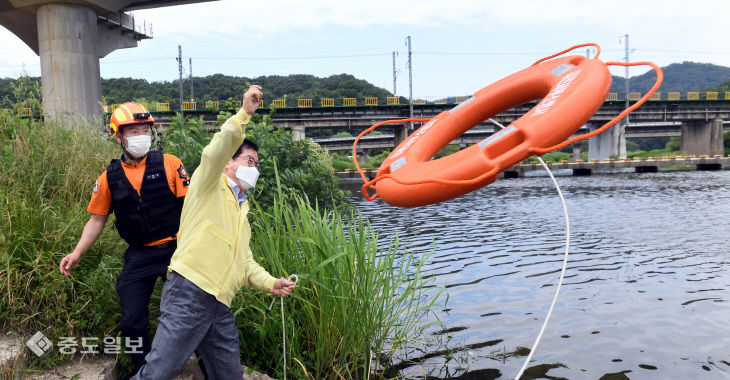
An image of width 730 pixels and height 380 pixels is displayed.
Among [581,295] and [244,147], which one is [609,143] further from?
[244,147]

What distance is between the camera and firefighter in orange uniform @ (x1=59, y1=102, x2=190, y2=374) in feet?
9.73

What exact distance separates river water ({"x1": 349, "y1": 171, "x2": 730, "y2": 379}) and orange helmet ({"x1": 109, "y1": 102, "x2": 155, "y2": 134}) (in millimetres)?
2769

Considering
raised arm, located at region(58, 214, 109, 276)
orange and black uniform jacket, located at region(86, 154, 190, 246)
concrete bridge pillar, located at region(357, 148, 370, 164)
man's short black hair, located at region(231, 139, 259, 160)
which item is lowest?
concrete bridge pillar, located at region(357, 148, 370, 164)

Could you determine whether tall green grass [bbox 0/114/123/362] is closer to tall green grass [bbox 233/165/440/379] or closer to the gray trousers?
tall green grass [bbox 233/165/440/379]

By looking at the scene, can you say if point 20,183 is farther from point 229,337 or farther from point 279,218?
point 229,337

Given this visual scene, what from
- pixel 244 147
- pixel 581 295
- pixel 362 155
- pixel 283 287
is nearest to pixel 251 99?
pixel 244 147

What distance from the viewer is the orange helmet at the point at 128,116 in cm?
295

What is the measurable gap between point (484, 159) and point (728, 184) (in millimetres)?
29257

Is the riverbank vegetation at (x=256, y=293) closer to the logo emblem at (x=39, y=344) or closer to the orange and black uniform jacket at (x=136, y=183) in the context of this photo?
the logo emblem at (x=39, y=344)

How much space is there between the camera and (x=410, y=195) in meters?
2.39

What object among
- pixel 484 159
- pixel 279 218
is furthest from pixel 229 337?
pixel 484 159

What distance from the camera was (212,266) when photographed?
2.44m

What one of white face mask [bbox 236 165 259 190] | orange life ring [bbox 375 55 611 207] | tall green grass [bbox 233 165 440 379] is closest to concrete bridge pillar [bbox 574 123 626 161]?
tall green grass [bbox 233 165 440 379]

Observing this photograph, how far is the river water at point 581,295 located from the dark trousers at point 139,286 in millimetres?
2132
